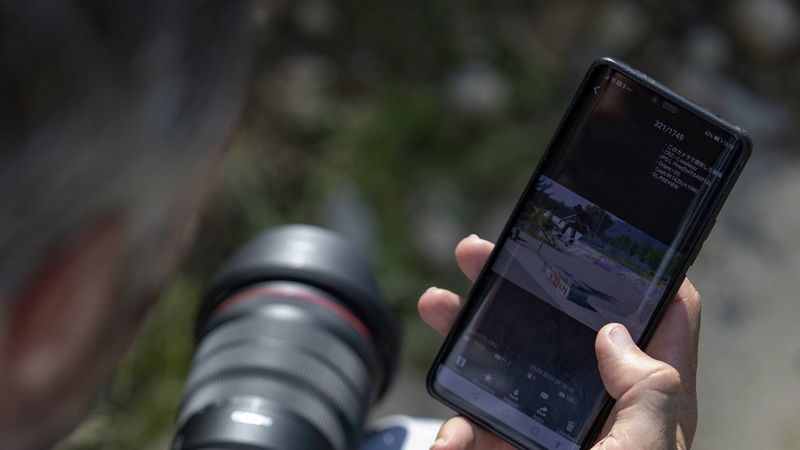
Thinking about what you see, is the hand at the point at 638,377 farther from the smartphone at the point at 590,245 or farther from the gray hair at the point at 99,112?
the gray hair at the point at 99,112

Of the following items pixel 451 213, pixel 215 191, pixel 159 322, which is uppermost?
pixel 451 213

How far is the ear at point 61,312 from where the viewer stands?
0.30m

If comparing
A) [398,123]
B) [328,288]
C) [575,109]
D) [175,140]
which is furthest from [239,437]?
[398,123]

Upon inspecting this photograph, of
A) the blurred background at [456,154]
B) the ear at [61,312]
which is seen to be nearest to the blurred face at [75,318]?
the ear at [61,312]

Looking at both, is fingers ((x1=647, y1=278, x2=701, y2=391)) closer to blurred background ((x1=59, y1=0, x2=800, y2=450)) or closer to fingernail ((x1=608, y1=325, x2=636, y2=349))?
fingernail ((x1=608, y1=325, x2=636, y2=349))

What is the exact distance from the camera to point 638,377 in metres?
0.77

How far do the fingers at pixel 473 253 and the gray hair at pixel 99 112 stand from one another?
23.9 inches

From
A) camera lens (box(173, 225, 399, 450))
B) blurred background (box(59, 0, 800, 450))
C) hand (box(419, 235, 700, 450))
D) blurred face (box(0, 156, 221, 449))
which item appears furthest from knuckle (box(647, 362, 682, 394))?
blurred background (box(59, 0, 800, 450))

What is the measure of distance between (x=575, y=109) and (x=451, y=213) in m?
0.83

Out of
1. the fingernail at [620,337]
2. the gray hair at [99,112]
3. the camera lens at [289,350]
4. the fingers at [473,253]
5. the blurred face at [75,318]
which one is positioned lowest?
the camera lens at [289,350]

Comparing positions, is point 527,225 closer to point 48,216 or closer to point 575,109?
point 575,109

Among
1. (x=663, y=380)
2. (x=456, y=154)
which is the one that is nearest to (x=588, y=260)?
(x=663, y=380)

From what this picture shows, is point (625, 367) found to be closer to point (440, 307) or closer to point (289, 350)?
point (440, 307)

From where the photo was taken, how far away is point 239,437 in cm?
82
